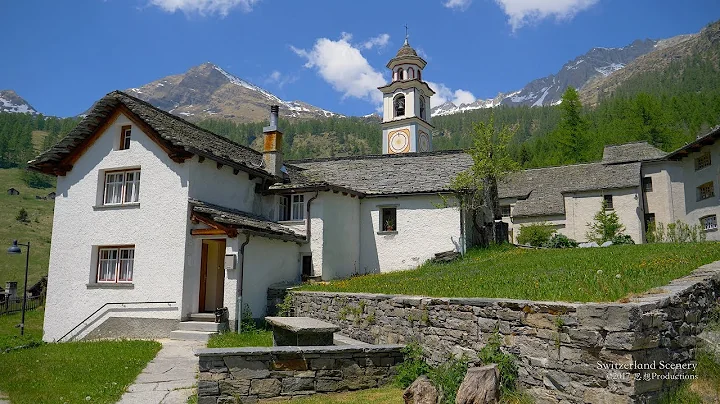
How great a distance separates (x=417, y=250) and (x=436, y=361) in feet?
43.2

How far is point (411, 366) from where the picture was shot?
28.0 feet

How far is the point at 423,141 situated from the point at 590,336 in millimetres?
34717

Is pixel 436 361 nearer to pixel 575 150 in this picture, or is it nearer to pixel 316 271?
pixel 316 271

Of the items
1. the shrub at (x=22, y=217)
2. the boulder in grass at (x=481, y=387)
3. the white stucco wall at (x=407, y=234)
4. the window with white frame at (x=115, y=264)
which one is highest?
the shrub at (x=22, y=217)

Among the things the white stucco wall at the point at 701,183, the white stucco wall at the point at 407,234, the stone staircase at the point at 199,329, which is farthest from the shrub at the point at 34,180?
the white stucco wall at the point at 701,183

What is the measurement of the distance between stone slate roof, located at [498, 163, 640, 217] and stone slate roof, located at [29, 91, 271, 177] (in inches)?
918

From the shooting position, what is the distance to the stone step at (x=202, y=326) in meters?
14.2

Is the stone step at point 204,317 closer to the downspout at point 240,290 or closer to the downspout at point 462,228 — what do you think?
the downspout at point 240,290

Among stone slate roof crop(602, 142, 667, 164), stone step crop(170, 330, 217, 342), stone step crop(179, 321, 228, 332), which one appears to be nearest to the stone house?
stone step crop(179, 321, 228, 332)

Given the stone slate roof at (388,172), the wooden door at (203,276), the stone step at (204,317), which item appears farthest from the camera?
the stone slate roof at (388,172)

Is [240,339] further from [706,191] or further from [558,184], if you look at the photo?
Result: [558,184]

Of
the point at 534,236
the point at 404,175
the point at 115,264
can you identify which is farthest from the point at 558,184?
the point at 115,264

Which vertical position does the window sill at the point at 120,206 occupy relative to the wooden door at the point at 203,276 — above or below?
above

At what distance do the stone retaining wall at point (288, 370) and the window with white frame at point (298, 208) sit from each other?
11370 mm
